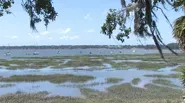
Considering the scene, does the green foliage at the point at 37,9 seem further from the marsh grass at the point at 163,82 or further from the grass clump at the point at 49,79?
the grass clump at the point at 49,79

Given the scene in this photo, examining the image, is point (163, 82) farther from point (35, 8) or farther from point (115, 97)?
point (35, 8)

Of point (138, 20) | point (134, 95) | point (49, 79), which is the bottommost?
point (49, 79)

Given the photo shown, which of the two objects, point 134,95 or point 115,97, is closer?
point 115,97

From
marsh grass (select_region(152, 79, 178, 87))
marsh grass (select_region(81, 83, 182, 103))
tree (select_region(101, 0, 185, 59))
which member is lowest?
marsh grass (select_region(152, 79, 178, 87))

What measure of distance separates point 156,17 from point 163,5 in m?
0.52

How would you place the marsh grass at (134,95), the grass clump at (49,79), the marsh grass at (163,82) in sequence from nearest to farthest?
1. the marsh grass at (134,95)
2. the marsh grass at (163,82)
3. the grass clump at (49,79)

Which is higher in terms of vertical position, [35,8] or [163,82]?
[35,8]

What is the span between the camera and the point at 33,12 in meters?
7.87

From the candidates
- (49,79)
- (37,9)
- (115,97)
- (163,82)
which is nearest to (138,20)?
(37,9)

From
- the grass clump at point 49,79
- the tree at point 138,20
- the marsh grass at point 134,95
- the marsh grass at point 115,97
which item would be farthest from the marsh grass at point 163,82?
the tree at point 138,20

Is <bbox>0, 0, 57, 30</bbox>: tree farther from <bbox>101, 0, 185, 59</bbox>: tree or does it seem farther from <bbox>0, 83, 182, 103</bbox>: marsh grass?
<bbox>0, 83, 182, 103</bbox>: marsh grass

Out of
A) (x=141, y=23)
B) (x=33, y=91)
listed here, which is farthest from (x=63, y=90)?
(x=141, y=23)

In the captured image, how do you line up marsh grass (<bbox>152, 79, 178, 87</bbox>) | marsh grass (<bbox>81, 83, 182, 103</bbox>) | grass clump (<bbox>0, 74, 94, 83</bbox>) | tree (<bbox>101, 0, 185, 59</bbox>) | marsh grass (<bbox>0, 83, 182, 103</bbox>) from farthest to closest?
grass clump (<bbox>0, 74, 94, 83</bbox>) → marsh grass (<bbox>152, 79, 178, 87</bbox>) → marsh grass (<bbox>0, 83, 182, 103</bbox>) → marsh grass (<bbox>81, 83, 182, 103</bbox>) → tree (<bbox>101, 0, 185, 59</bbox>)

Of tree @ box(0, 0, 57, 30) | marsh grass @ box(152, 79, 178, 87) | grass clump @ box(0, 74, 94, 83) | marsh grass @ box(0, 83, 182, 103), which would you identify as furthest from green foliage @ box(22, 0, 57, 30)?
grass clump @ box(0, 74, 94, 83)
